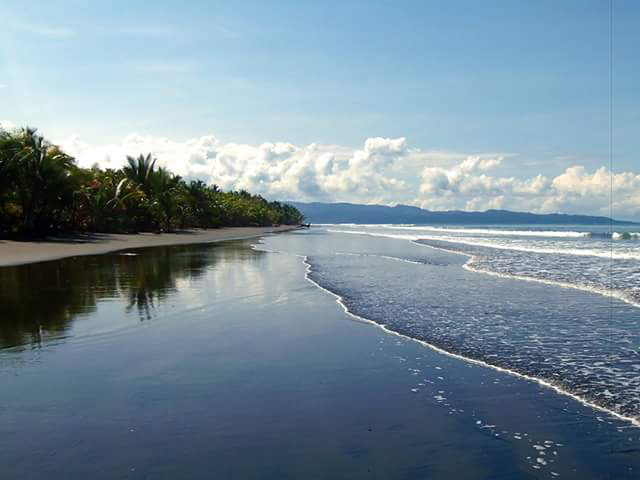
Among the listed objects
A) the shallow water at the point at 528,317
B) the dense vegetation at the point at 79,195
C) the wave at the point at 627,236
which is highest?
the dense vegetation at the point at 79,195

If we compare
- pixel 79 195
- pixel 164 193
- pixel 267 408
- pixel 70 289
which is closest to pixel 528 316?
pixel 267 408

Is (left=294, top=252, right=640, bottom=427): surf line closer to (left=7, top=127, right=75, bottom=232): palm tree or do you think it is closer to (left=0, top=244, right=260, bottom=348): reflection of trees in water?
(left=0, top=244, right=260, bottom=348): reflection of trees in water

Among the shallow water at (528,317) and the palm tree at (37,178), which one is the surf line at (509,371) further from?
the palm tree at (37,178)

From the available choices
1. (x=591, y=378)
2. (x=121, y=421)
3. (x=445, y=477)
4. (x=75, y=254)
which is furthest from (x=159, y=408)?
(x=75, y=254)

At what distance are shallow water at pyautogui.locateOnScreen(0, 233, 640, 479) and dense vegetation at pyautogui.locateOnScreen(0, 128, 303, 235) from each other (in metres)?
32.2

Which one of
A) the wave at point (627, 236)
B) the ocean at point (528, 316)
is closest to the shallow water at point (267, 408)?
the ocean at point (528, 316)

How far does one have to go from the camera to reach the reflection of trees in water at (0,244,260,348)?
11469 mm

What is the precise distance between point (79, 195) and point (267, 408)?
155ft

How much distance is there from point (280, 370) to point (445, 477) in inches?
152

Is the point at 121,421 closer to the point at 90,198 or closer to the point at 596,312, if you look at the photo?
the point at 596,312

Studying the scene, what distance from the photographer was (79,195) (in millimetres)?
48750

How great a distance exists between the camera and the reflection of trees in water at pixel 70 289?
11469 mm

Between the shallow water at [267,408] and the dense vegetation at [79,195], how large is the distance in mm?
32212

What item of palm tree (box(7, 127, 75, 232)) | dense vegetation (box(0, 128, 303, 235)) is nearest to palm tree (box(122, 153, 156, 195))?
dense vegetation (box(0, 128, 303, 235))
